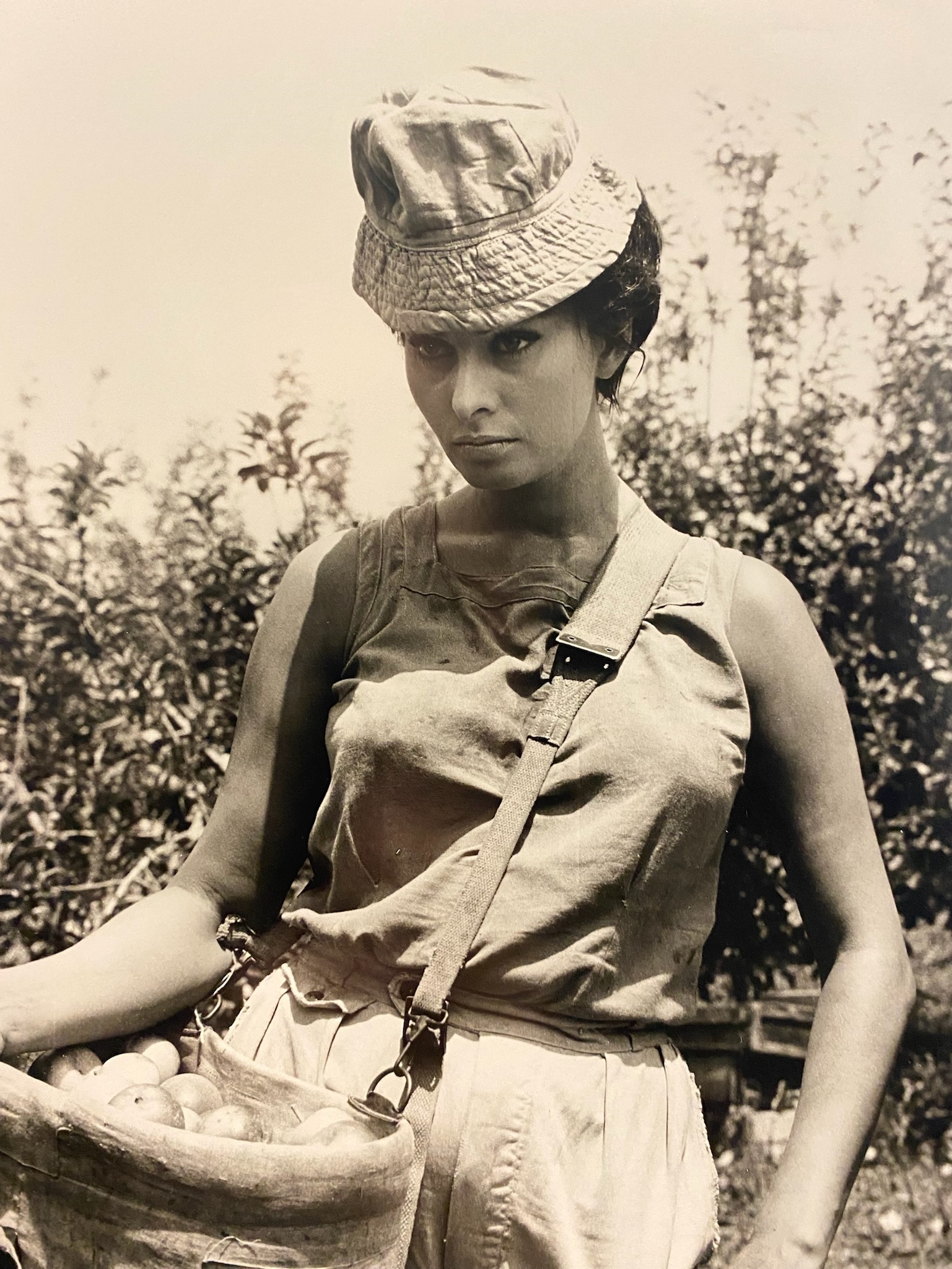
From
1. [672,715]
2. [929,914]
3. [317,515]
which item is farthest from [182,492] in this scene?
[929,914]

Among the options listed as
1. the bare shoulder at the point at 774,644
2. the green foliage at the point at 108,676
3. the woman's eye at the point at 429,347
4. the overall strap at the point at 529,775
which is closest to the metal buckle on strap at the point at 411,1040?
the overall strap at the point at 529,775

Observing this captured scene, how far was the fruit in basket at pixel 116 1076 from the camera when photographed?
5.62 ft

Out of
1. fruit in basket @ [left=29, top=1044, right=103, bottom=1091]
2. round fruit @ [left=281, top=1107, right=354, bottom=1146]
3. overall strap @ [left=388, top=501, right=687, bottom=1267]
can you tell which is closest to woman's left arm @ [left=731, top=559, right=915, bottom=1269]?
overall strap @ [left=388, top=501, right=687, bottom=1267]

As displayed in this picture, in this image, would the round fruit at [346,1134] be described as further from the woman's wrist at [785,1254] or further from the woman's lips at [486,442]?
the woman's lips at [486,442]

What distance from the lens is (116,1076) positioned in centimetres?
176

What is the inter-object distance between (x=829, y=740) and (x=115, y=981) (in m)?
1.04

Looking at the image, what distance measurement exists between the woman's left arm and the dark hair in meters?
0.37

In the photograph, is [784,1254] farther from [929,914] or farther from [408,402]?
[408,402]

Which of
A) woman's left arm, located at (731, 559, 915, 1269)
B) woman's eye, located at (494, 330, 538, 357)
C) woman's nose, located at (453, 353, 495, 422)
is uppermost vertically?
woman's eye, located at (494, 330, 538, 357)

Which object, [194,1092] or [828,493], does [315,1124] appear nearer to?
[194,1092]

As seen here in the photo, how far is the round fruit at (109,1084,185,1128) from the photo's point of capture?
1.60 m

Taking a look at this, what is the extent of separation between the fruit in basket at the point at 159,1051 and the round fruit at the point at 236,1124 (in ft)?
0.44

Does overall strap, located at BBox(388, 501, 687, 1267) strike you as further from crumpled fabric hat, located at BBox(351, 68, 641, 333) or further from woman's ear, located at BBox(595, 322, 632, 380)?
crumpled fabric hat, located at BBox(351, 68, 641, 333)

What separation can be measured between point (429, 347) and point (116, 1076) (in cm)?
105
